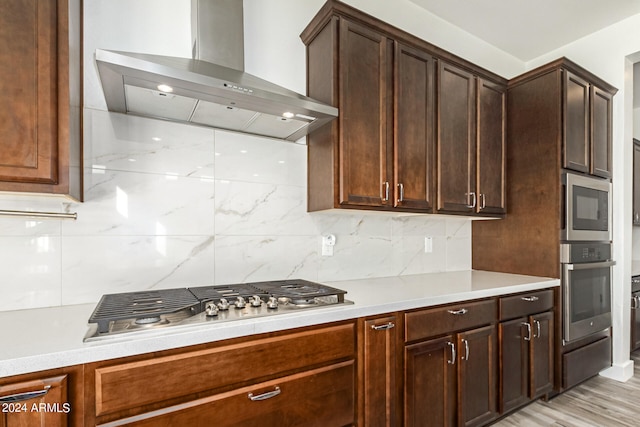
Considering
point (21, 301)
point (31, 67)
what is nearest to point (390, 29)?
point (31, 67)

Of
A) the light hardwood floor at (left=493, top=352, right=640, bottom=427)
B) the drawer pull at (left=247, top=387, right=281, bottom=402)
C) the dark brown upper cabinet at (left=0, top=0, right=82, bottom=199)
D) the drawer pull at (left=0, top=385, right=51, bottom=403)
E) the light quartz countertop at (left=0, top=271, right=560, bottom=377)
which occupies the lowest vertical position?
the light hardwood floor at (left=493, top=352, right=640, bottom=427)

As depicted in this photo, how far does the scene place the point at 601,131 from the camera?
285cm

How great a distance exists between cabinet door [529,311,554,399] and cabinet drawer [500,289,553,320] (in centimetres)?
6

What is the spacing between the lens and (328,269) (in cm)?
223

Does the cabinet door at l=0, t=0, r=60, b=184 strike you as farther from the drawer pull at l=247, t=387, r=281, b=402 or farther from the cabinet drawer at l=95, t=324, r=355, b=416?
the drawer pull at l=247, t=387, r=281, b=402

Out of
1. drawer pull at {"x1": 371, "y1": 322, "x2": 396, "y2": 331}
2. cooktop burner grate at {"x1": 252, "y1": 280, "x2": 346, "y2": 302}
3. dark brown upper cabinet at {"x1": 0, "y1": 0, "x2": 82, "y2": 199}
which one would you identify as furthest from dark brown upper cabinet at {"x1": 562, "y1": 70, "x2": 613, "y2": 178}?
dark brown upper cabinet at {"x1": 0, "y1": 0, "x2": 82, "y2": 199}

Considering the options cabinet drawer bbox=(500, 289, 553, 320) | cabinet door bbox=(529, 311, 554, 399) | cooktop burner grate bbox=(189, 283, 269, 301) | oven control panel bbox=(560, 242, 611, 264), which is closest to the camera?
cooktop burner grate bbox=(189, 283, 269, 301)

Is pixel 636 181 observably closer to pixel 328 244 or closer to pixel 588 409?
pixel 588 409

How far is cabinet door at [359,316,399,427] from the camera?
1.55 m

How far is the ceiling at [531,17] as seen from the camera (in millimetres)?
2645

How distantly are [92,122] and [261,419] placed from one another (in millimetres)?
1465

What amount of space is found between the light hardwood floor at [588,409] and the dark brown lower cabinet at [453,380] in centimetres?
37

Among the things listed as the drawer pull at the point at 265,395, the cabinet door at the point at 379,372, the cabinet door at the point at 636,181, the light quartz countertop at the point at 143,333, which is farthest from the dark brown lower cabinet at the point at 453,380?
the cabinet door at the point at 636,181

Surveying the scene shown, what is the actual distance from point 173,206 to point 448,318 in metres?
1.56
